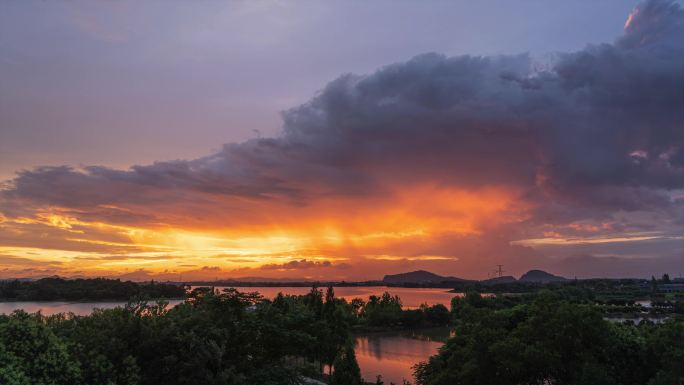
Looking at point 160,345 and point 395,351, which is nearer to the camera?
point 160,345

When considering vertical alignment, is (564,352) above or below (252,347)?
below

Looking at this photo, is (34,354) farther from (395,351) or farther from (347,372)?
(395,351)

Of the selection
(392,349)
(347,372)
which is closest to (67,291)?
(392,349)

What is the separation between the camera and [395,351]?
65562 mm

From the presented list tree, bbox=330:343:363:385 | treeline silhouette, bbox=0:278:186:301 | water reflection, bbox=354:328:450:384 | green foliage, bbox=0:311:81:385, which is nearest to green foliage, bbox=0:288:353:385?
green foliage, bbox=0:311:81:385

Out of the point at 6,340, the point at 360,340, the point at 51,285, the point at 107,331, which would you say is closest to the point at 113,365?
the point at 107,331

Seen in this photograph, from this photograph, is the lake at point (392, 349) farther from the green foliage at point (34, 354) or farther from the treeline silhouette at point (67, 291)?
the green foliage at point (34, 354)

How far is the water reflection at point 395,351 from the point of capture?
161ft

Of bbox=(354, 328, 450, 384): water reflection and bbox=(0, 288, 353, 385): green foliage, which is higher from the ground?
bbox=(0, 288, 353, 385): green foliage

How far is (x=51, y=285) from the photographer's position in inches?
4222

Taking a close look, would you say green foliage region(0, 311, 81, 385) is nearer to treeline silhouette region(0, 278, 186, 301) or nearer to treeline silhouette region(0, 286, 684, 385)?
treeline silhouette region(0, 286, 684, 385)

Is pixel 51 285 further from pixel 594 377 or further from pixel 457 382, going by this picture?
pixel 594 377

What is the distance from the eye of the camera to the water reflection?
4912 centimetres

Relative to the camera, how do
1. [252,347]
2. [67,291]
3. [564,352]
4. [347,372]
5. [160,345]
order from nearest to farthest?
[160,345]
[252,347]
[564,352]
[347,372]
[67,291]
